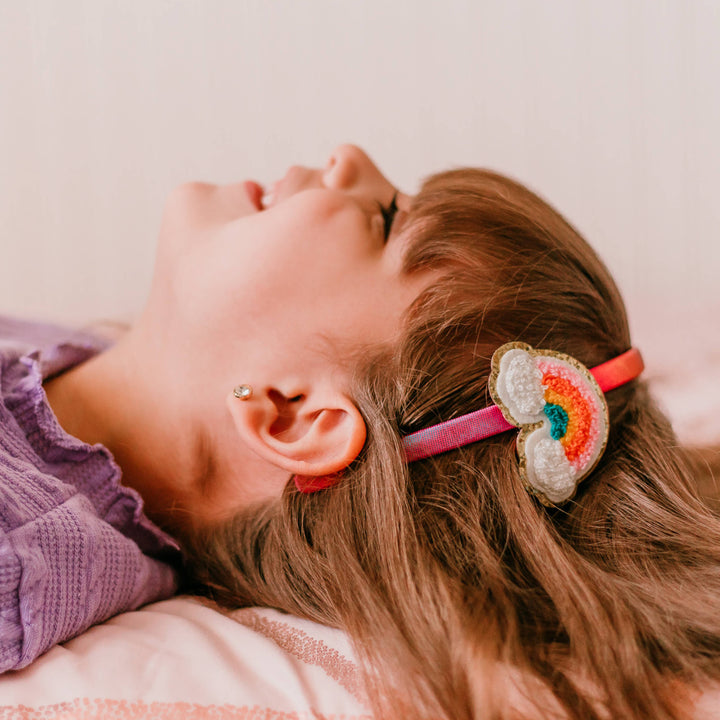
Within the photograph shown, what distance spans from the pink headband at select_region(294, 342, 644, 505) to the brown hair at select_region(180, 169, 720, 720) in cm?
2

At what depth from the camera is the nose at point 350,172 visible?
1094 millimetres

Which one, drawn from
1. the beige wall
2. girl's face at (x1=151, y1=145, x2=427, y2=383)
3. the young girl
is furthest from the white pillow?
the beige wall

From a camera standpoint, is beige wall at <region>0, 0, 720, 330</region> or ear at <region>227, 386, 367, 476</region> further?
beige wall at <region>0, 0, 720, 330</region>

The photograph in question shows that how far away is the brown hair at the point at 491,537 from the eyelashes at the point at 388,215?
42 mm

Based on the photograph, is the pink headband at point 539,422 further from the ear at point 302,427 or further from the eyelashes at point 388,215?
the eyelashes at point 388,215

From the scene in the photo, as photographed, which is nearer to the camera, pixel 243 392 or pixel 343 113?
pixel 243 392

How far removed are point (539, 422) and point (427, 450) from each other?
136mm

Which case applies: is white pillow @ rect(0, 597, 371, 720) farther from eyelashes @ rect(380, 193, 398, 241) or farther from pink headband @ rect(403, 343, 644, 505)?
eyelashes @ rect(380, 193, 398, 241)

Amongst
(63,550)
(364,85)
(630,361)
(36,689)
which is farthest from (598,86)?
(36,689)

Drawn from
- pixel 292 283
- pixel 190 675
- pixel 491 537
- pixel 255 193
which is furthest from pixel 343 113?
pixel 190 675

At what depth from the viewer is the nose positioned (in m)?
1.09

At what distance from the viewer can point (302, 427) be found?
3.09 ft

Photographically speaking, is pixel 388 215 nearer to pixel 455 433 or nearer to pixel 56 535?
pixel 455 433

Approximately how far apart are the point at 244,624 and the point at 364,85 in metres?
1.28
